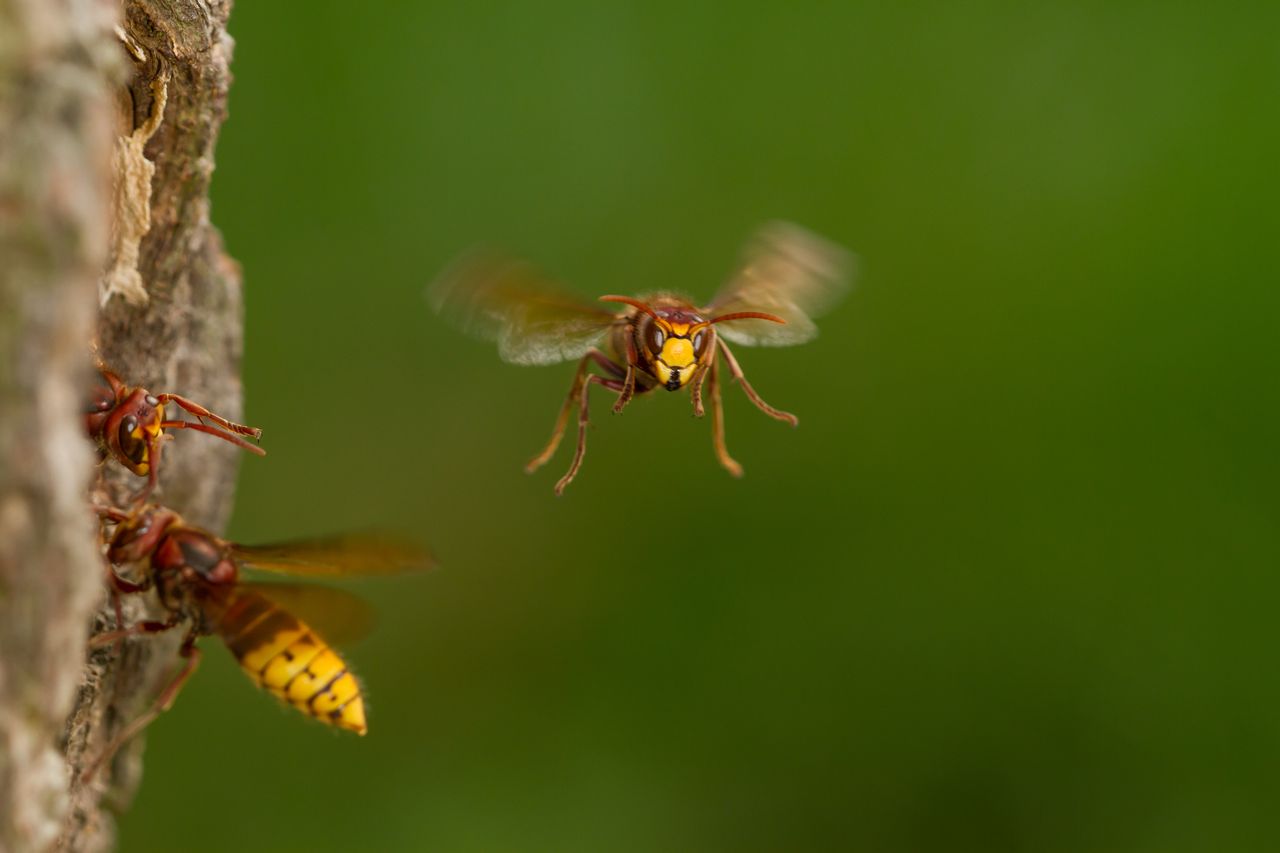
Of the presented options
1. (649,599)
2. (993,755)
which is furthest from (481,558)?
(993,755)

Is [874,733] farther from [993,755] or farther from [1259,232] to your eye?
[1259,232]

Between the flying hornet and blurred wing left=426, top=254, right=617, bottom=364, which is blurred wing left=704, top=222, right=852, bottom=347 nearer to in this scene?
the flying hornet

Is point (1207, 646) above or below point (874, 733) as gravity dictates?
above

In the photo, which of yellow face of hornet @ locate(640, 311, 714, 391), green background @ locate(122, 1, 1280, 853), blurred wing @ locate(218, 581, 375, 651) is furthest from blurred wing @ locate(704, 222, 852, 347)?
green background @ locate(122, 1, 1280, 853)

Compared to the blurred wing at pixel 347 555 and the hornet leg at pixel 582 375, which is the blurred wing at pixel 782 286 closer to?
the hornet leg at pixel 582 375

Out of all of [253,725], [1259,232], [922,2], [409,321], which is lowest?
[253,725]

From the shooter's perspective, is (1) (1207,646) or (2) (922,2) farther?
(2) (922,2)

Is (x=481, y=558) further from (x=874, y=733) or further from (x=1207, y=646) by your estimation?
(x=1207, y=646)
